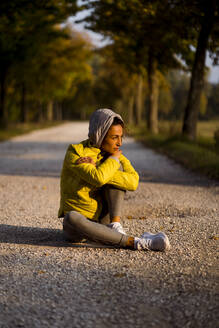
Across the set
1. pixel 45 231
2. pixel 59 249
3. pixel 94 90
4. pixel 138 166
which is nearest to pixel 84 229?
pixel 59 249

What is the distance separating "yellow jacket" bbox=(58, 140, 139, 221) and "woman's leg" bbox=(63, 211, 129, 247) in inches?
7.9

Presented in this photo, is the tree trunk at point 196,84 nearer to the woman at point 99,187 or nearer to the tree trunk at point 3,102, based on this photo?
the woman at point 99,187

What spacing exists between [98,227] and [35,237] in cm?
103

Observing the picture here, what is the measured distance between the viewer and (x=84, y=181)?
3.83 meters

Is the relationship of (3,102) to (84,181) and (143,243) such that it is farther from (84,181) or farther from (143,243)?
(143,243)

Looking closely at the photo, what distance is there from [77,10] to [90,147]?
684 inches

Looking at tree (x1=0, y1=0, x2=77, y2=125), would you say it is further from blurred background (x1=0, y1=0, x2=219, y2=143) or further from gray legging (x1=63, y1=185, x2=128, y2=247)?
gray legging (x1=63, y1=185, x2=128, y2=247)

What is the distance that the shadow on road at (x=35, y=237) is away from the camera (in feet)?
13.4

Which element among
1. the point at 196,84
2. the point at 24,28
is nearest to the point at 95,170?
the point at 196,84

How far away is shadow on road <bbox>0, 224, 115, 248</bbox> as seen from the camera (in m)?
4.08

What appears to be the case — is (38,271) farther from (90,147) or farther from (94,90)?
(94,90)

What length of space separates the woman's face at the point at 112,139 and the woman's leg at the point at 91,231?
0.67 meters

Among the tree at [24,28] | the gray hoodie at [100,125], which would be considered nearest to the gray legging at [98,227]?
the gray hoodie at [100,125]

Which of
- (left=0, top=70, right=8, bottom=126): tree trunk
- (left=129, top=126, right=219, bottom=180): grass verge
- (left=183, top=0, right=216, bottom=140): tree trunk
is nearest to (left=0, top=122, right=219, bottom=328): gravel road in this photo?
(left=129, top=126, right=219, bottom=180): grass verge
